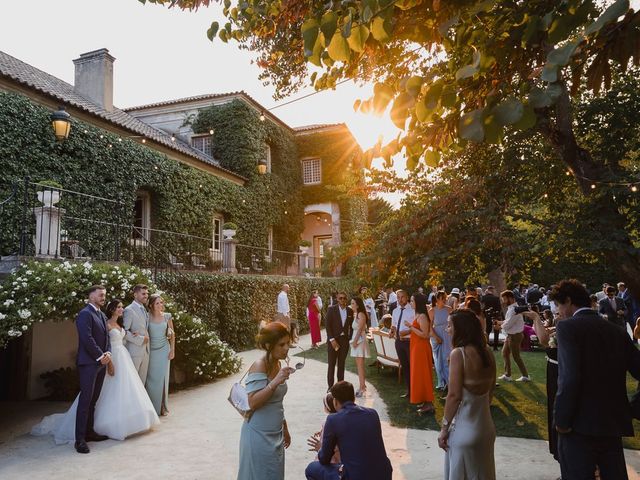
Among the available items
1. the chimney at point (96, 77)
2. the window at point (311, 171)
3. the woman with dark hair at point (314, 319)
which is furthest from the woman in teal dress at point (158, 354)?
the window at point (311, 171)

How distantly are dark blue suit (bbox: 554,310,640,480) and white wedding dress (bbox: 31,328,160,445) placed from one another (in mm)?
5385

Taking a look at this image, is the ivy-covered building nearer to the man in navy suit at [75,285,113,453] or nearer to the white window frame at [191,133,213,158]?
the white window frame at [191,133,213,158]

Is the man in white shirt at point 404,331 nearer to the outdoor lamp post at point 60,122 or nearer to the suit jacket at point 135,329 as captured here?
the suit jacket at point 135,329

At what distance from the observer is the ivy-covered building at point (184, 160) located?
12.7 m

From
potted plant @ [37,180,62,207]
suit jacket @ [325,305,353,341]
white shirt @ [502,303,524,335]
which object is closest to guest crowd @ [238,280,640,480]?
suit jacket @ [325,305,353,341]

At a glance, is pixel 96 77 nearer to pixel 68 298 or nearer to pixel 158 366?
pixel 68 298

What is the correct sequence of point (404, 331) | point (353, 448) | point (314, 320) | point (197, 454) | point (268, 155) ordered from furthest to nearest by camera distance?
1. point (268, 155)
2. point (314, 320)
3. point (404, 331)
4. point (197, 454)
5. point (353, 448)

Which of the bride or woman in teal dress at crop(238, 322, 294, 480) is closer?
woman in teal dress at crop(238, 322, 294, 480)

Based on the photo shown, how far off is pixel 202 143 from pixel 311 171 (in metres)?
7.81

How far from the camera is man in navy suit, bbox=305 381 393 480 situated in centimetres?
319

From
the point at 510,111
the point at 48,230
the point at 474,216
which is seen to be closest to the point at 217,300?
the point at 48,230

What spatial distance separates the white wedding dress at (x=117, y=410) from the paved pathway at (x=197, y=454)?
13 centimetres

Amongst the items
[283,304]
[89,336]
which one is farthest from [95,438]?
[283,304]

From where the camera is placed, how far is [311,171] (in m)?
29.9
